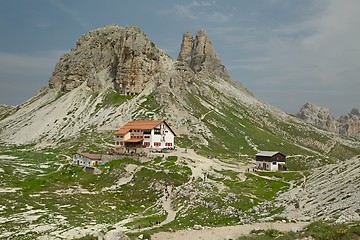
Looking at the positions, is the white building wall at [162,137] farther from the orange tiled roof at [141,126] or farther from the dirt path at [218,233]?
the dirt path at [218,233]

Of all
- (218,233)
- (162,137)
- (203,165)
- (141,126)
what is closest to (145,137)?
(141,126)

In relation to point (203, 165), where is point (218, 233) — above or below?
below

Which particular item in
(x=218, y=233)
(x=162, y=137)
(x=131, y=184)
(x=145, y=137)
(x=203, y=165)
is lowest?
(x=131, y=184)

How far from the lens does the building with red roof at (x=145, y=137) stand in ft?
406

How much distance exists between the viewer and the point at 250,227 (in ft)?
132

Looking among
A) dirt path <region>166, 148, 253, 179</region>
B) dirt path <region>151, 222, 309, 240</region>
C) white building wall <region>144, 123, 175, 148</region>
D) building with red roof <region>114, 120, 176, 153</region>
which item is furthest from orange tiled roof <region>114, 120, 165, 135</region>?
dirt path <region>151, 222, 309, 240</region>

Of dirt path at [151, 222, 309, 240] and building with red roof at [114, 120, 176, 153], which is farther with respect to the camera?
building with red roof at [114, 120, 176, 153]

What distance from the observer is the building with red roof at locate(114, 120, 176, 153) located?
123688mm

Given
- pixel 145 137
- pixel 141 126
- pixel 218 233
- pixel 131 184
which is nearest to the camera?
pixel 218 233

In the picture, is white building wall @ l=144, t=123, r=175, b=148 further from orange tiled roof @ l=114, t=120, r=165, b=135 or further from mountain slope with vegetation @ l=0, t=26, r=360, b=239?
mountain slope with vegetation @ l=0, t=26, r=360, b=239

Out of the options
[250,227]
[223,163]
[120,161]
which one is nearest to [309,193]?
[250,227]

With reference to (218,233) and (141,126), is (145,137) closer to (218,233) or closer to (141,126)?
(141,126)

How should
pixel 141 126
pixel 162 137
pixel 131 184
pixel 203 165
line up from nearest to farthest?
pixel 131 184
pixel 203 165
pixel 162 137
pixel 141 126

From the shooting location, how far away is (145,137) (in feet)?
409
